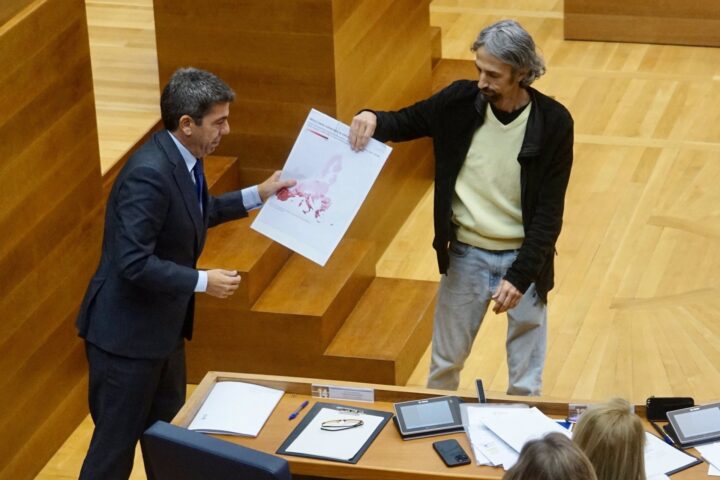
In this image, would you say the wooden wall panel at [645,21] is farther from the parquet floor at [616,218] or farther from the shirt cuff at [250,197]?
the shirt cuff at [250,197]

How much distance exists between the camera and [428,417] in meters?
3.56

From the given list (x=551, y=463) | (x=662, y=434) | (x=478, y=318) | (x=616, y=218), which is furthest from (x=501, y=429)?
(x=616, y=218)

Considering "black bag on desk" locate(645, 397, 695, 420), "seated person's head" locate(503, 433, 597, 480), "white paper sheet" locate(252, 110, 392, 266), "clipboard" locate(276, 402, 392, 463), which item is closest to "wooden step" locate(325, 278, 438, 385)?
"white paper sheet" locate(252, 110, 392, 266)

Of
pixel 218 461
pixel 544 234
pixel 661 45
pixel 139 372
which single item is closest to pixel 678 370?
pixel 544 234

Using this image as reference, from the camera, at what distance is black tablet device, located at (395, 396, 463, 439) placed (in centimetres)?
352

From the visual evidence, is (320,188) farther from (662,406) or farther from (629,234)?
(629,234)

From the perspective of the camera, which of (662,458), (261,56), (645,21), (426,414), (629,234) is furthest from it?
(645,21)

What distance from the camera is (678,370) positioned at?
203 inches

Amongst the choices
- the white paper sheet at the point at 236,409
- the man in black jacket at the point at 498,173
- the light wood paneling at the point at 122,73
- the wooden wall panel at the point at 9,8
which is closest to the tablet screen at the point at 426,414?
the white paper sheet at the point at 236,409

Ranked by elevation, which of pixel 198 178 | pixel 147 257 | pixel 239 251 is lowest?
pixel 239 251

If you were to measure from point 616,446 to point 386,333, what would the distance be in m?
2.42

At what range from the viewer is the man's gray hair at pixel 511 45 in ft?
12.3

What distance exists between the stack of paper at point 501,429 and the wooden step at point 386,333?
148 cm

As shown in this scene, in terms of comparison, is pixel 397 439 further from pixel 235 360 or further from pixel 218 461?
pixel 235 360
